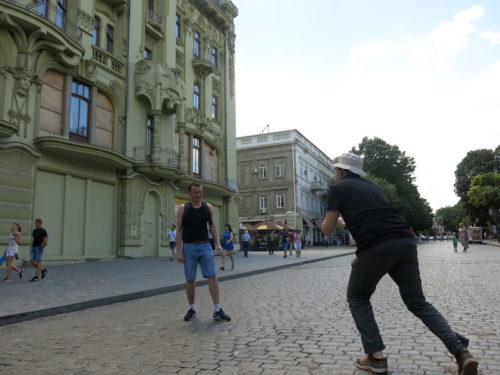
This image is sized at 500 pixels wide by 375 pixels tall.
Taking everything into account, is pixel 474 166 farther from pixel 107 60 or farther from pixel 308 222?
pixel 107 60

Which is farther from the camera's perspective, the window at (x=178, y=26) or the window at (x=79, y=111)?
the window at (x=178, y=26)

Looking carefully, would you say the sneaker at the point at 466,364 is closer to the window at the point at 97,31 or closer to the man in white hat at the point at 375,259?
the man in white hat at the point at 375,259

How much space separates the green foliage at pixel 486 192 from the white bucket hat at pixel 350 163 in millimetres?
53753

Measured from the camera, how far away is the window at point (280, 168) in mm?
47653

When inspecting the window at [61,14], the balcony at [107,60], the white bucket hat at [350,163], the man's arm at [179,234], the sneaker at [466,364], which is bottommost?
the sneaker at [466,364]

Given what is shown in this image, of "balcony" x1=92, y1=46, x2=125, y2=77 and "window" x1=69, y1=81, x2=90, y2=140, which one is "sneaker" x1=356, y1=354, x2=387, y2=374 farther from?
"balcony" x1=92, y1=46, x2=125, y2=77

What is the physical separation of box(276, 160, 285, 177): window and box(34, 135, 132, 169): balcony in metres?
30.3

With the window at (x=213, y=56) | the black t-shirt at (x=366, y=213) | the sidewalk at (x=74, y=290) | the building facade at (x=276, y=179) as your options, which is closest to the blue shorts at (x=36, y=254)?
the sidewalk at (x=74, y=290)

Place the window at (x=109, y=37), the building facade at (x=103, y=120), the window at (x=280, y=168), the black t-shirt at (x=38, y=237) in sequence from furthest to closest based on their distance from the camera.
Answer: the window at (x=280, y=168) → the window at (x=109, y=37) → the building facade at (x=103, y=120) → the black t-shirt at (x=38, y=237)

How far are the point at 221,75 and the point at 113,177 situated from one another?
14.3m

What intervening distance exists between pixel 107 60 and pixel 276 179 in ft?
100

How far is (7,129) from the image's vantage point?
13.4m

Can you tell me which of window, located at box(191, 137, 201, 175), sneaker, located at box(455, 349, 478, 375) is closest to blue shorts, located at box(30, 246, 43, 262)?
sneaker, located at box(455, 349, 478, 375)

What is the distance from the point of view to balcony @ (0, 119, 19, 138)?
13.2m
